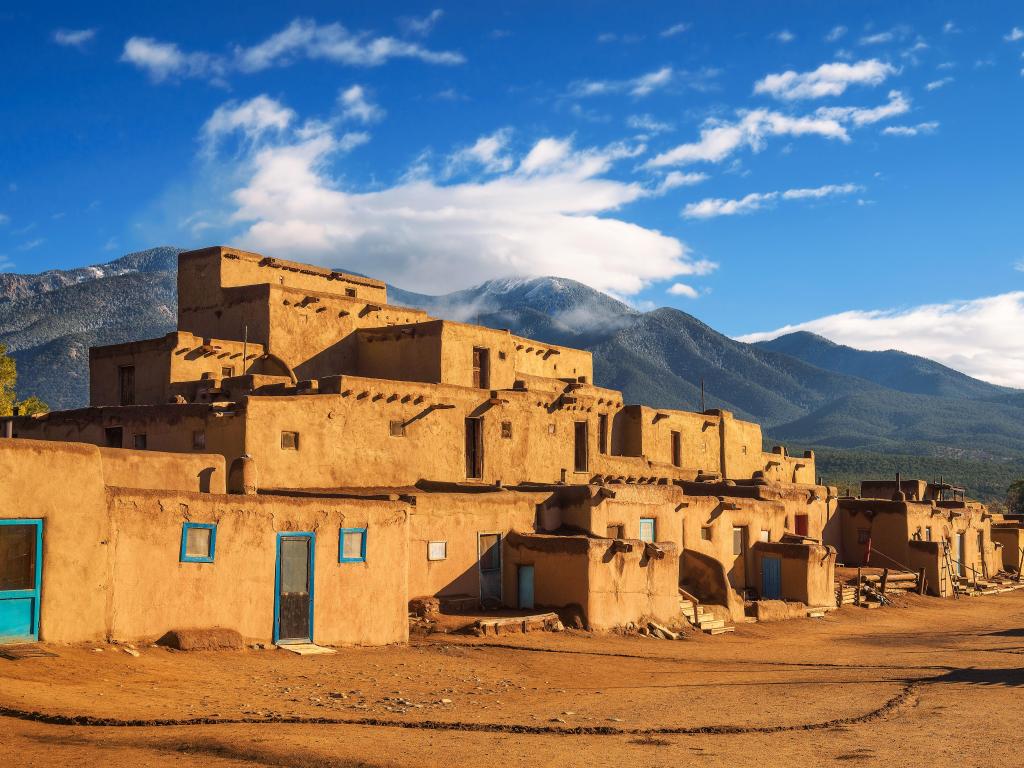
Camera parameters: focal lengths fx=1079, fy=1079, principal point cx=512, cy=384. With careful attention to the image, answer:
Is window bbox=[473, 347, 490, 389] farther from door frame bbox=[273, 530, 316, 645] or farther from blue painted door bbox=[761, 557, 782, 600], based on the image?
door frame bbox=[273, 530, 316, 645]

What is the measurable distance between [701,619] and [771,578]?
6866mm

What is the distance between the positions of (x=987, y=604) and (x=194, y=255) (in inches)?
1144

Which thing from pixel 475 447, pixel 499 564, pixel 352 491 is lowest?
pixel 499 564

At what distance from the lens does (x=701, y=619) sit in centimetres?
2561

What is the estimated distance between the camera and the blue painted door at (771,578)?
31.5 metres

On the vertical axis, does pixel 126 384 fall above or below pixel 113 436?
above

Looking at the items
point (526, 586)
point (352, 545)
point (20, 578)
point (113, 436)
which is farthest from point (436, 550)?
point (20, 578)

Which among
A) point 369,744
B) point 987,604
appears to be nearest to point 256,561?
point 369,744

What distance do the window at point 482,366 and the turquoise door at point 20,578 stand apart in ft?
70.1

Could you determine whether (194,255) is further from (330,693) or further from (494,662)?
(330,693)

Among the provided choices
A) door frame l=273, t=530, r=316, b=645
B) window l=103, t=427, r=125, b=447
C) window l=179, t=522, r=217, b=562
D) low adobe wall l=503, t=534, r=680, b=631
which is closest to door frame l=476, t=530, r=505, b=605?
low adobe wall l=503, t=534, r=680, b=631

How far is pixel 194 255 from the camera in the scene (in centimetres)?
3428

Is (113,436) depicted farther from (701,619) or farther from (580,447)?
(580,447)

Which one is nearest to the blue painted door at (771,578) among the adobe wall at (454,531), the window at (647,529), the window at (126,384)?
the window at (647,529)
